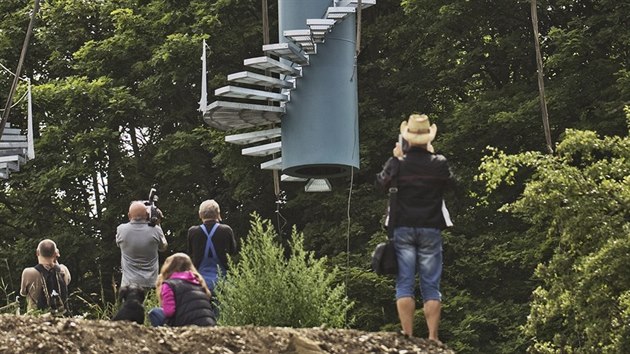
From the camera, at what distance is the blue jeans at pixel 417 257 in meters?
10.4

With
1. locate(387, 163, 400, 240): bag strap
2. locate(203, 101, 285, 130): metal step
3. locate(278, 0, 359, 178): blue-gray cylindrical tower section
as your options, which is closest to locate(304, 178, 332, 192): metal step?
locate(203, 101, 285, 130): metal step

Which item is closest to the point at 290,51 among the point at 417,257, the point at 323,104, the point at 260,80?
the point at 323,104

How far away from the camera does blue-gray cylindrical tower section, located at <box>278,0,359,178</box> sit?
62.2 feet

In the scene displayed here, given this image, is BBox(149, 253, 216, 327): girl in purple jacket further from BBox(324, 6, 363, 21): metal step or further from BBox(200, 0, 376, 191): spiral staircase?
BBox(324, 6, 363, 21): metal step

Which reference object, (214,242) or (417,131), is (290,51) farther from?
(417,131)

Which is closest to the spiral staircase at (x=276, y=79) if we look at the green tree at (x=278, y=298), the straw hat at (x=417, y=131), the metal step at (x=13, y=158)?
the metal step at (x=13, y=158)

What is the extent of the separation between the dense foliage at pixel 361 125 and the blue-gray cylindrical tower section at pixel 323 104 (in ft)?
4.88

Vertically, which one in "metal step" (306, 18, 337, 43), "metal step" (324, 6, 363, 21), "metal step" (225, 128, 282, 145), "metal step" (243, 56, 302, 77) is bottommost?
"metal step" (225, 128, 282, 145)

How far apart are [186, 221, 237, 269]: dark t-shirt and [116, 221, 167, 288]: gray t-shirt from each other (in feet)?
1.55

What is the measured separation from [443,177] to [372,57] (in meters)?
17.3

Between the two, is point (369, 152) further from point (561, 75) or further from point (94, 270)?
point (94, 270)

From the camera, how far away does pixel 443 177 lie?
1043cm

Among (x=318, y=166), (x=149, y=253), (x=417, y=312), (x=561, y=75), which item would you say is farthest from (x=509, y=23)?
(x=149, y=253)

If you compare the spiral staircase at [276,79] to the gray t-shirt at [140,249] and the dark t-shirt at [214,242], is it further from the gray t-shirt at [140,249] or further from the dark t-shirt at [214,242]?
the dark t-shirt at [214,242]
